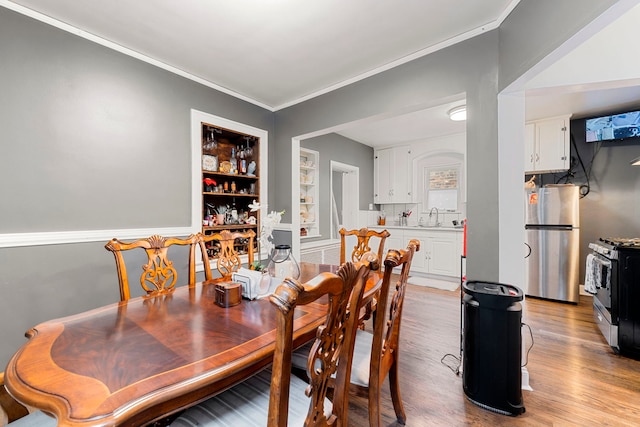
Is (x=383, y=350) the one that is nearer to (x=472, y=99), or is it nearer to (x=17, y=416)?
(x=17, y=416)

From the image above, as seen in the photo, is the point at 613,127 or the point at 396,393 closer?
the point at 396,393

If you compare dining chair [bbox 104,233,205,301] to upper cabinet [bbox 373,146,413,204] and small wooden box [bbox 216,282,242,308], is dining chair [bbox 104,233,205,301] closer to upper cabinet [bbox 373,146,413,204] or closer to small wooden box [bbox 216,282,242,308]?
small wooden box [bbox 216,282,242,308]

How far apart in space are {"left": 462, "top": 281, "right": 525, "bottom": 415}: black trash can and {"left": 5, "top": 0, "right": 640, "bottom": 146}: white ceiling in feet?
4.87

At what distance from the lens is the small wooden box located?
52.7 inches

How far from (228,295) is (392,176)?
15.9 feet

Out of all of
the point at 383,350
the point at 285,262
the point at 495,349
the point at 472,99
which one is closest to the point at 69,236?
the point at 285,262

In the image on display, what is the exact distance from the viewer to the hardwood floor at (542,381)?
1.61m

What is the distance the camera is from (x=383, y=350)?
1.36m

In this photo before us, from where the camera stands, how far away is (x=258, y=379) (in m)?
1.17

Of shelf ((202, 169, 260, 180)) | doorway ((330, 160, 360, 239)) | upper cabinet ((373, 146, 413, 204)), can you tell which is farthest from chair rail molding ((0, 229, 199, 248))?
upper cabinet ((373, 146, 413, 204))

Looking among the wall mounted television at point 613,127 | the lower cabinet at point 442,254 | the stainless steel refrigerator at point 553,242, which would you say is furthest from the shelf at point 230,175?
the wall mounted television at point 613,127

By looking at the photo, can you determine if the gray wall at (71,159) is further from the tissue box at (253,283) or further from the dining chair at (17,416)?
the tissue box at (253,283)

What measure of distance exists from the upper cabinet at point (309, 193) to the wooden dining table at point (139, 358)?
9.70 ft

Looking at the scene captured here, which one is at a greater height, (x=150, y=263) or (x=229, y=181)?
(x=229, y=181)
